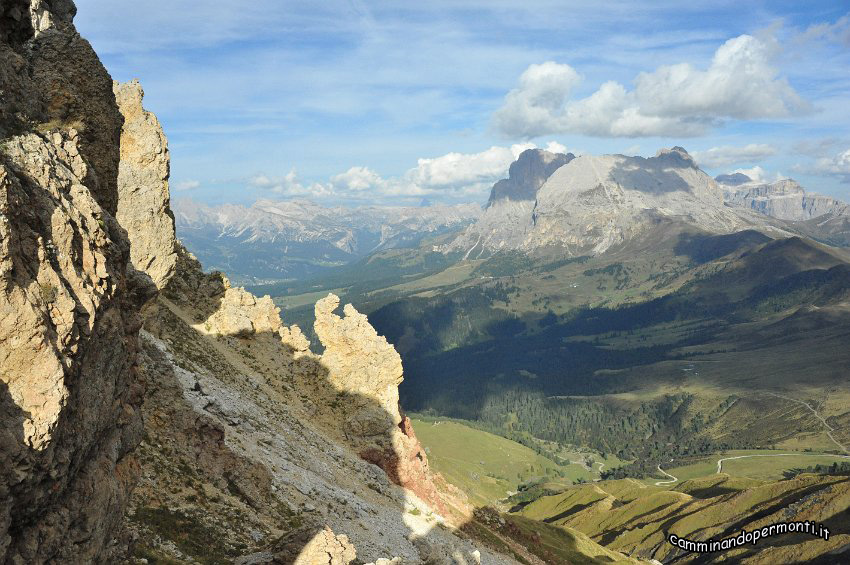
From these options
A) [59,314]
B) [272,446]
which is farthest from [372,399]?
[59,314]

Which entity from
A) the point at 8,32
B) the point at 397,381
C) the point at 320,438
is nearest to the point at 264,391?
the point at 320,438

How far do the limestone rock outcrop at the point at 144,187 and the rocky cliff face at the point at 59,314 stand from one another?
31.1m

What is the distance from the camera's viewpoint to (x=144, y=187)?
57969 millimetres

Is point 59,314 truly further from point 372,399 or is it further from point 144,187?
point 372,399

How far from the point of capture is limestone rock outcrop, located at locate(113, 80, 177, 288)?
186 feet

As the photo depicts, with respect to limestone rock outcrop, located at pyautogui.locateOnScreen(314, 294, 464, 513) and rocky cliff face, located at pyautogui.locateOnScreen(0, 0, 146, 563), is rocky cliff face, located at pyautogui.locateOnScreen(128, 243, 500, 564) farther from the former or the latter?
rocky cliff face, located at pyautogui.locateOnScreen(0, 0, 146, 563)

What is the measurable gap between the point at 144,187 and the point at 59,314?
44.5m

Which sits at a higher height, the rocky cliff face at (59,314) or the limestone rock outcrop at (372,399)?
the rocky cliff face at (59,314)

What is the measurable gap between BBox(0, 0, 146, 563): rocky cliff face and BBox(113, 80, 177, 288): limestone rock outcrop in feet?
102

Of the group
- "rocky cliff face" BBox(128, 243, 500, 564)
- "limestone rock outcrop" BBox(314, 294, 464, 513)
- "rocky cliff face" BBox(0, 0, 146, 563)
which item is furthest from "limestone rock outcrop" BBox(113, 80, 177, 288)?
"rocky cliff face" BBox(0, 0, 146, 563)

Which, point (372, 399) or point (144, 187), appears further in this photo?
point (372, 399)

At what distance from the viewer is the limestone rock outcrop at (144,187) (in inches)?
2234

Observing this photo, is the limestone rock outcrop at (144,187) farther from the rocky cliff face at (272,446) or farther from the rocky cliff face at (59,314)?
the rocky cliff face at (59,314)

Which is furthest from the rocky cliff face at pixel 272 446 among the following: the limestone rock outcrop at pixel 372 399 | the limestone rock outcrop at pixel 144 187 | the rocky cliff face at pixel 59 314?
the rocky cliff face at pixel 59 314
